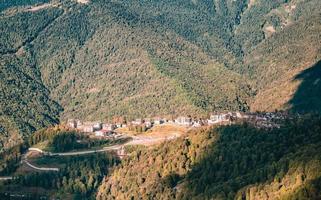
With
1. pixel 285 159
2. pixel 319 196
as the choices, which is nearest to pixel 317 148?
pixel 285 159

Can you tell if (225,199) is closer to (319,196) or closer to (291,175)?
(291,175)

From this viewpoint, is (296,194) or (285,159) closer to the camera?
(296,194)

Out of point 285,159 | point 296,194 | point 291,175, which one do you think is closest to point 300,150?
point 285,159

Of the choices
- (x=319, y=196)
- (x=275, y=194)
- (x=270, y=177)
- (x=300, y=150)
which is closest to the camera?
(x=319, y=196)

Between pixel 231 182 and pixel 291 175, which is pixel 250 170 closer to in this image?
pixel 231 182

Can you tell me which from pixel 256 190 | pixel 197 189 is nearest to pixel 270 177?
pixel 256 190

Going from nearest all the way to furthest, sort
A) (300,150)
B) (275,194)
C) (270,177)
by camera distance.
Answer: (275,194), (270,177), (300,150)

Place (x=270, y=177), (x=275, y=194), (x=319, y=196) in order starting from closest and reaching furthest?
(x=319, y=196), (x=275, y=194), (x=270, y=177)

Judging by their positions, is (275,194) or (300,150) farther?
(300,150)
